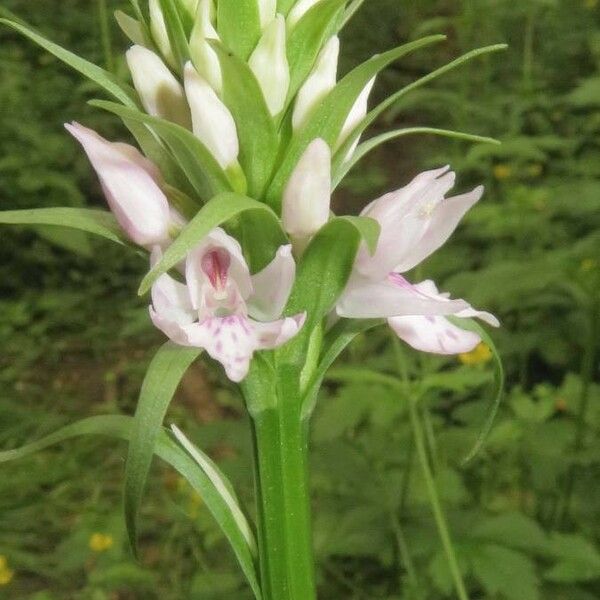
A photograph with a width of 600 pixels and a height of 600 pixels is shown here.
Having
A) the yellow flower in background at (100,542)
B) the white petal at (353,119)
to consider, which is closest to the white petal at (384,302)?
the white petal at (353,119)

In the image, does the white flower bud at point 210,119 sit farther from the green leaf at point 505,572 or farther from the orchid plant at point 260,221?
the green leaf at point 505,572

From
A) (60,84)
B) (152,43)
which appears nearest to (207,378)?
(60,84)

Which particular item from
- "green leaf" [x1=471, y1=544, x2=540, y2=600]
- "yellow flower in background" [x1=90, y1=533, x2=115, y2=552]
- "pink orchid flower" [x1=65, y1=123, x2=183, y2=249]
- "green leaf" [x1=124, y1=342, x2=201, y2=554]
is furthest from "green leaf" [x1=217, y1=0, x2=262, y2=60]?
"yellow flower in background" [x1=90, y1=533, x2=115, y2=552]

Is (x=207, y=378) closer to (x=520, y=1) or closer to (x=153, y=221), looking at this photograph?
(x=520, y=1)

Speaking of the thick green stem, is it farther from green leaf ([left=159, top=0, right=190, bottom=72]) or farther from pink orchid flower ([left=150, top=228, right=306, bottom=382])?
green leaf ([left=159, top=0, right=190, bottom=72])

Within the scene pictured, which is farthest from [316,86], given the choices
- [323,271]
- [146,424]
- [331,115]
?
[146,424]
